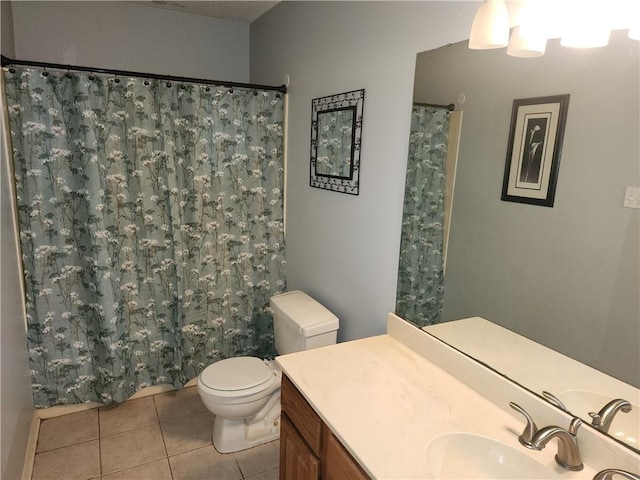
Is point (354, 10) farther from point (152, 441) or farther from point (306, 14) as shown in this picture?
point (152, 441)

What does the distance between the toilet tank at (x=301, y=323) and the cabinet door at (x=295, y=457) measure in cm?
56

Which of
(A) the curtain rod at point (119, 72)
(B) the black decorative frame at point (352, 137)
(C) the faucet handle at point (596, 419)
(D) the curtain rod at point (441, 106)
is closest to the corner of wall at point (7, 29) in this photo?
(A) the curtain rod at point (119, 72)

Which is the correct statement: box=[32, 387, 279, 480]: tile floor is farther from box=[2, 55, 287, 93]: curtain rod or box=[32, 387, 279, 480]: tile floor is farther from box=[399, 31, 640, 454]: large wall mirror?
box=[2, 55, 287, 93]: curtain rod

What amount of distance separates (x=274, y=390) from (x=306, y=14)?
217 centimetres

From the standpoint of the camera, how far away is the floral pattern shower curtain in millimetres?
2168

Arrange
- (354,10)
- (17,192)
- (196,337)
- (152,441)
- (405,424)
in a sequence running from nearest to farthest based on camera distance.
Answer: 1. (405,424)
2. (354,10)
3. (17,192)
4. (152,441)
5. (196,337)

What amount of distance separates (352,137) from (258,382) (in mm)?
1357

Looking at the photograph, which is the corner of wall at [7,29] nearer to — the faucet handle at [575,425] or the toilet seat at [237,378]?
the toilet seat at [237,378]

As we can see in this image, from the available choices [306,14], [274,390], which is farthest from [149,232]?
[306,14]

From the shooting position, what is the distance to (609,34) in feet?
3.31

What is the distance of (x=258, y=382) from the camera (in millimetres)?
2117

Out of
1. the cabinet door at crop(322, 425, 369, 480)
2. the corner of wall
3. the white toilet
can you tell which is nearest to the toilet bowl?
the white toilet

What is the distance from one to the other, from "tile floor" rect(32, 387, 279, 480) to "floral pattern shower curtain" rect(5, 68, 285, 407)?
0.14 meters

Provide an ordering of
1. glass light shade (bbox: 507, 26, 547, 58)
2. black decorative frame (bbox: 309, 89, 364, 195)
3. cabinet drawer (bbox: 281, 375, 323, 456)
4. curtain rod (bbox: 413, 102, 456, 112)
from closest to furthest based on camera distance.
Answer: glass light shade (bbox: 507, 26, 547, 58) → cabinet drawer (bbox: 281, 375, 323, 456) → curtain rod (bbox: 413, 102, 456, 112) → black decorative frame (bbox: 309, 89, 364, 195)
